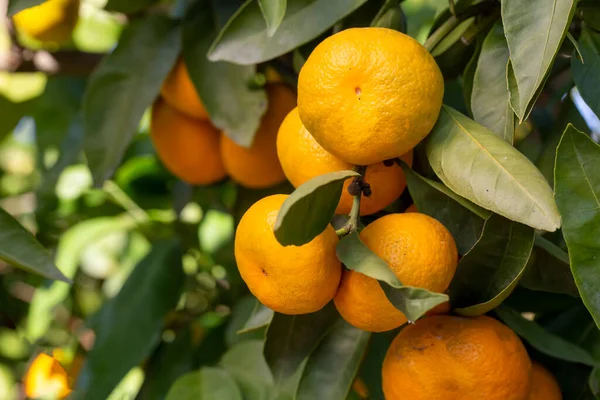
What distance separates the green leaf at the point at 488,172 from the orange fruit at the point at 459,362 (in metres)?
0.12

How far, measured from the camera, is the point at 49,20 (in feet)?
3.21

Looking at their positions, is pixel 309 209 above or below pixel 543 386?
above

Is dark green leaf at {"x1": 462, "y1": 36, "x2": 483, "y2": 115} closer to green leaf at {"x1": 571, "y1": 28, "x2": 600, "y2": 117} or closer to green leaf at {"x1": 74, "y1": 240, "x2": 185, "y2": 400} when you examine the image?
green leaf at {"x1": 571, "y1": 28, "x2": 600, "y2": 117}

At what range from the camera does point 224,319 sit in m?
0.99

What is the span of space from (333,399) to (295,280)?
150 millimetres

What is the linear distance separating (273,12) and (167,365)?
1.89 ft

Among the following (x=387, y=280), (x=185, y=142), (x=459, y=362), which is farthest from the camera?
(x=185, y=142)

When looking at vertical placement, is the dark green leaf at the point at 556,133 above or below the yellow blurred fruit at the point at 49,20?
above

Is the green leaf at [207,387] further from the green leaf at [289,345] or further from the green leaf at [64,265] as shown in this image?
the green leaf at [64,265]

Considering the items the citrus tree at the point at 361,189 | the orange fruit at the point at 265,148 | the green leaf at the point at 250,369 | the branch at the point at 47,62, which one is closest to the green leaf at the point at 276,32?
the citrus tree at the point at 361,189

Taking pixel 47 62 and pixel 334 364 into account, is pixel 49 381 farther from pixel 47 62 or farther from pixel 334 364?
pixel 334 364

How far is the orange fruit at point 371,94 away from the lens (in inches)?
18.7

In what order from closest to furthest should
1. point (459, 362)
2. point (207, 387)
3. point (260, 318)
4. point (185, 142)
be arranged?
point (459, 362), point (260, 318), point (207, 387), point (185, 142)

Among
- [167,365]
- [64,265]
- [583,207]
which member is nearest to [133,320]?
[167,365]
